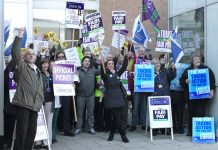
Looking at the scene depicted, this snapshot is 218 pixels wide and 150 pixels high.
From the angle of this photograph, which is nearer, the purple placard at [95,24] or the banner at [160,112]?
the banner at [160,112]

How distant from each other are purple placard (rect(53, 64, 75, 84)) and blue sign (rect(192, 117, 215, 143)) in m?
3.03

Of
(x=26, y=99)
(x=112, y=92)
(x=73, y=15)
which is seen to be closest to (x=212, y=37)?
(x=112, y=92)

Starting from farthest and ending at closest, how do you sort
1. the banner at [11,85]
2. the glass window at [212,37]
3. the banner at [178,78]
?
1. the banner at [178,78]
2. the glass window at [212,37]
3. the banner at [11,85]

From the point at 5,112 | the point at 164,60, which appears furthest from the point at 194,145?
the point at 5,112

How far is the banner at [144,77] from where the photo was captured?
9672 millimetres

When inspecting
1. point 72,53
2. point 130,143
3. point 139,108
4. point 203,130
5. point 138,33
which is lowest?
point 130,143

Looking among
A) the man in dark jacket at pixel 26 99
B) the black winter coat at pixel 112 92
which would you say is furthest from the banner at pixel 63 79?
the man in dark jacket at pixel 26 99

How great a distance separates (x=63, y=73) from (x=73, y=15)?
260cm

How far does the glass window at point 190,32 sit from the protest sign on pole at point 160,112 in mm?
1742

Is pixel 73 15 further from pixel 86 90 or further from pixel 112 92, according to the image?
pixel 112 92

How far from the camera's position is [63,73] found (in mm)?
8250

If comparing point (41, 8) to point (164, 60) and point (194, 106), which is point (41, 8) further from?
point (194, 106)

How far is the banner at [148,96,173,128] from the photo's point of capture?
9.28m

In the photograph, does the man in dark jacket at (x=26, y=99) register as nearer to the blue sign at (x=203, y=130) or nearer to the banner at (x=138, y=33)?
the blue sign at (x=203, y=130)
